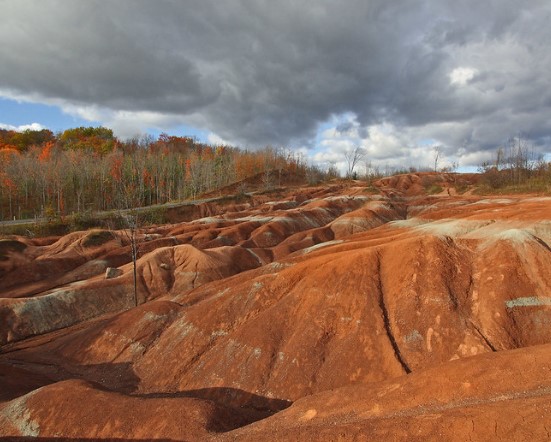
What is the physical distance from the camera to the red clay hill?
31.4ft

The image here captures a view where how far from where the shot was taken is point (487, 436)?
7168 millimetres

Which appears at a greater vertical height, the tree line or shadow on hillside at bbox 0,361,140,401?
the tree line

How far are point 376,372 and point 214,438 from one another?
291 inches

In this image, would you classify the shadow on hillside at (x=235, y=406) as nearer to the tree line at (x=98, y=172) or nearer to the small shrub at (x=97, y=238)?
the small shrub at (x=97, y=238)

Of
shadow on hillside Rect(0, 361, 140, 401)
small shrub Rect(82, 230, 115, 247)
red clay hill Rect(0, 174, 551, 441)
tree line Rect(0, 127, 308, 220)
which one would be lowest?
shadow on hillside Rect(0, 361, 140, 401)

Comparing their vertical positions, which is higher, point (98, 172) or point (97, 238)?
point (98, 172)

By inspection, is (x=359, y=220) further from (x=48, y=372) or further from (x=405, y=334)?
(x=48, y=372)

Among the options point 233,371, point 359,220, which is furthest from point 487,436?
point 359,220

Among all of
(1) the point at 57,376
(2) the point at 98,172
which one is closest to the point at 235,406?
(1) the point at 57,376

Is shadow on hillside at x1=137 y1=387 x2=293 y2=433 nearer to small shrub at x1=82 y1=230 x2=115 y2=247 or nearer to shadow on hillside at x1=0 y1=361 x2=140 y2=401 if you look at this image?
shadow on hillside at x1=0 y1=361 x2=140 y2=401

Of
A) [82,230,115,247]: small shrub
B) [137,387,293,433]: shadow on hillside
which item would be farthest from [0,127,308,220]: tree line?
[137,387,293,433]: shadow on hillside

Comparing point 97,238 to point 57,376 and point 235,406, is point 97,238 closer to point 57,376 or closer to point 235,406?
point 57,376

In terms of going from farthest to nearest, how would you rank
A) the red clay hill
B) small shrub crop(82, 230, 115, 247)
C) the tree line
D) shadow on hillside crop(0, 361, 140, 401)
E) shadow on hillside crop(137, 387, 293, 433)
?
the tree line → small shrub crop(82, 230, 115, 247) → shadow on hillside crop(0, 361, 140, 401) → shadow on hillside crop(137, 387, 293, 433) → the red clay hill

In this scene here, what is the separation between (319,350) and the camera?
670 inches
